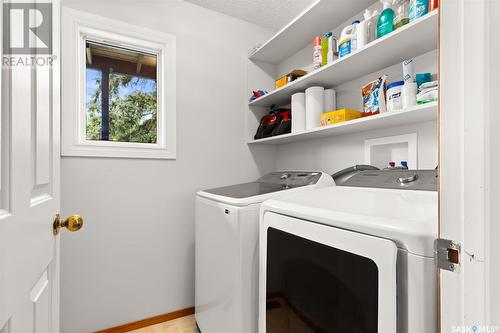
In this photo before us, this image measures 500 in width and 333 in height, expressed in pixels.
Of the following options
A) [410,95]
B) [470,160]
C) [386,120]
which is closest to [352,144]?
[386,120]

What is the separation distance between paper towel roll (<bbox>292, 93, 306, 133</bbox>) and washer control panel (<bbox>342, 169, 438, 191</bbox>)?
637 mm

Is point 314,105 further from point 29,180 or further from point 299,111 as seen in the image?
point 29,180

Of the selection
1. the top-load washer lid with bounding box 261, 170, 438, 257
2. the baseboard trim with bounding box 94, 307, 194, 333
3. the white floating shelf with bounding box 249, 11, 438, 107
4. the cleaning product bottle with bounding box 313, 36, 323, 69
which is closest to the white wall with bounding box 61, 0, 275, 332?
the baseboard trim with bounding box 94, 307, 194, 333

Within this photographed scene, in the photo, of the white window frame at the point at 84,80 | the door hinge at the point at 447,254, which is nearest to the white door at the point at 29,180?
the door hinge at the point at 447,254

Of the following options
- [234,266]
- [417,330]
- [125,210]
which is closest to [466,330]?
[417,330]

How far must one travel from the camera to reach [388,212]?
0.77 m

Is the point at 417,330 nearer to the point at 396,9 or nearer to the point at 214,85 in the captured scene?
the point at 396,9

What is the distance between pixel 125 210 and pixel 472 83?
6.69 ft

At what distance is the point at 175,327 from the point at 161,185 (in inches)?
43.0

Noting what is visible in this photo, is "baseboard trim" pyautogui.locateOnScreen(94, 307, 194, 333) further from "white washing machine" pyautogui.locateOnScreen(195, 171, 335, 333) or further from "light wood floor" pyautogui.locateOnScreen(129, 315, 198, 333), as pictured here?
"white washing machine" pyautogui.locateOnScreen(195, 171, 335, 333)

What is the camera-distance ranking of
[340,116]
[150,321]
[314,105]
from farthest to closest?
1. [150,321]
2. [314,105]
3. [340,116]

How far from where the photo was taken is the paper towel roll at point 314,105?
1832mm

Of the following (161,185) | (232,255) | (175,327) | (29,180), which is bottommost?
(175,327)

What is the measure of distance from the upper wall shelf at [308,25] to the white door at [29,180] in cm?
149
